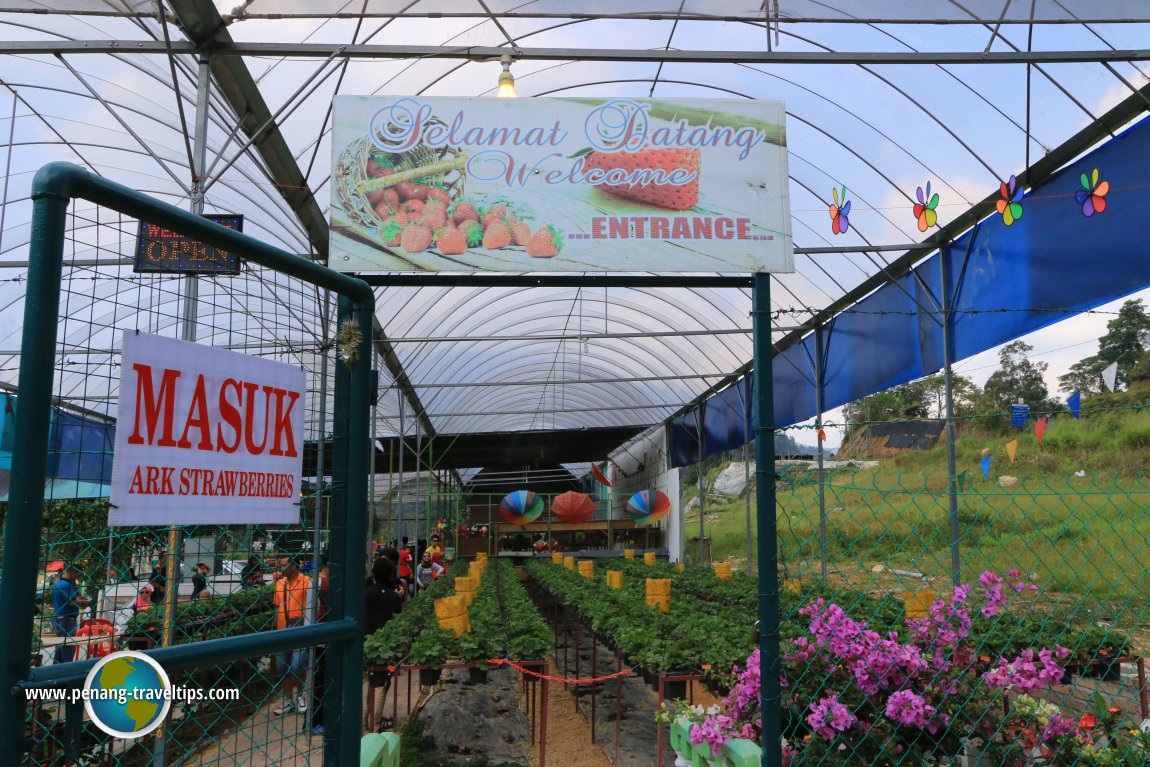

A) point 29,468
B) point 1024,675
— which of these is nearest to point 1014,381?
point 1024,675

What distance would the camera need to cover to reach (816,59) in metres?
7.39

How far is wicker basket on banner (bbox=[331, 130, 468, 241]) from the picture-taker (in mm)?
3274

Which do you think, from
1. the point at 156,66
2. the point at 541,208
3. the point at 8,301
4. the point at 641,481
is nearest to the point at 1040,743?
the point at 541,208

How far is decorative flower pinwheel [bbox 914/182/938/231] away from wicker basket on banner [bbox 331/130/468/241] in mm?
7176

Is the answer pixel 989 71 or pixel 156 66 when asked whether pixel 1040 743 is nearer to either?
pixel 989 71

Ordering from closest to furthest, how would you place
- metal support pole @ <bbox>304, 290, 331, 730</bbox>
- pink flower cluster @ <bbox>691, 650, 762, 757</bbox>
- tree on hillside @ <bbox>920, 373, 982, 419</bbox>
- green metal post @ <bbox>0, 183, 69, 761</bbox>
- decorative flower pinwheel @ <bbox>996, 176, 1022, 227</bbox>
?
green metal post @ <bbox>0, 183, 69, 761</bbox> → metal support pole @ <bbox>304, 290, 331, 730</bbox> → pink flower cluster @ <bbox>691, 650, 762, 757</bbox> → decorative flower pinwheel @ <bbox>996, 176, 1022, 227</bbox> → tree on hillside @ <bbox>920, 373, 982, 419</bbox>

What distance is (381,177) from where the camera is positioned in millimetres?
3301

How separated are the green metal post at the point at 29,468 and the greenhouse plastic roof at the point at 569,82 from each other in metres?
3.59

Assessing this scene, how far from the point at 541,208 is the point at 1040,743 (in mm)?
3049

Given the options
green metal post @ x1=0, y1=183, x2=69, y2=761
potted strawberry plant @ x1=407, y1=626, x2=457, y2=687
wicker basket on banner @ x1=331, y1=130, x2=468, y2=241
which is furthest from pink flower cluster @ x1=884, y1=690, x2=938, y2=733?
potted strawberry plant @ x1=407, y1=626, x2=457, y2=687

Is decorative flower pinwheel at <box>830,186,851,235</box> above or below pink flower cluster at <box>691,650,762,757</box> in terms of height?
above

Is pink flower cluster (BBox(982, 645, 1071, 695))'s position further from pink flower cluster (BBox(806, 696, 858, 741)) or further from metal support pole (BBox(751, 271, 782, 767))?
metal support pole (BBox(751, 271, 782, 767))

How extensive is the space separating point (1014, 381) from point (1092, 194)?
18.2 metres

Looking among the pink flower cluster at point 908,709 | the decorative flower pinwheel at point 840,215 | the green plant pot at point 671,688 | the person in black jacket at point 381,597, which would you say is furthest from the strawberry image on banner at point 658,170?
the person in black jacket at point 381,597
